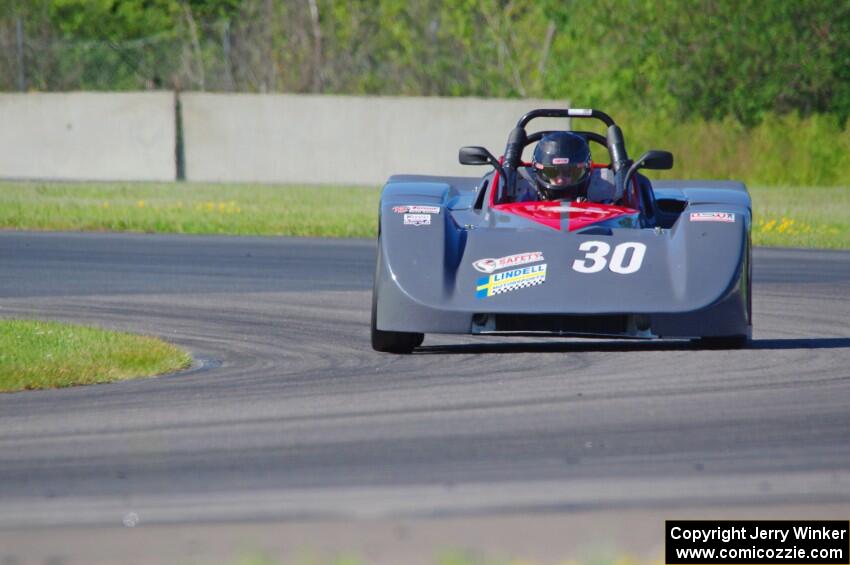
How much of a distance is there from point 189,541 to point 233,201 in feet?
67.6

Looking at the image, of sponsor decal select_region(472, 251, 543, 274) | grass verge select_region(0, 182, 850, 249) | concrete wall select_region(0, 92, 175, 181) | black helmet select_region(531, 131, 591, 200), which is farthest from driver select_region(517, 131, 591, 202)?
concrete wall select_region(0, 92, 175, 181)

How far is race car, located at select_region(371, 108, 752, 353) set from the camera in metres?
9.36

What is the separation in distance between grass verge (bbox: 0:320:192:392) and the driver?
2.53 m

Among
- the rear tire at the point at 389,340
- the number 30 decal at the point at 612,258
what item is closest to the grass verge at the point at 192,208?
the rear tire at the point at 389,340

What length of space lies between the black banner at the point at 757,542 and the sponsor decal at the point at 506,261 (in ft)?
14.2

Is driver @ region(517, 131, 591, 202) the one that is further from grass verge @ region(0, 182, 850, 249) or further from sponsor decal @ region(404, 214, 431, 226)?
grass verge @ region(0, 182, 850, 249)

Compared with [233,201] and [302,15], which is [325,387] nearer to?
[233,201]

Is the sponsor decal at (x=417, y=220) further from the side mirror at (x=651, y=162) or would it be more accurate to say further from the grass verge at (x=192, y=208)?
the grass verge at (x=192, y=208)

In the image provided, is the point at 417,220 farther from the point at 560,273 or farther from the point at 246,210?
the point at 246,210

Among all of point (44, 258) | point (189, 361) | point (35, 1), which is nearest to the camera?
point (189, 361)

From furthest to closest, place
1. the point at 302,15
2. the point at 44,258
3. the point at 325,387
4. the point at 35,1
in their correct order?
the point at 35,1 → the point at 302,15 → the point at 44,258 → the point at 325,387

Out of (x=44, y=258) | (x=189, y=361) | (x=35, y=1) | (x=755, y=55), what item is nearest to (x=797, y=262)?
(x=44, y=258)

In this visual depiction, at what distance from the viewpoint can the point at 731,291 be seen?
9.57 m

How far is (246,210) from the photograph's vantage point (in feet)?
76.9
